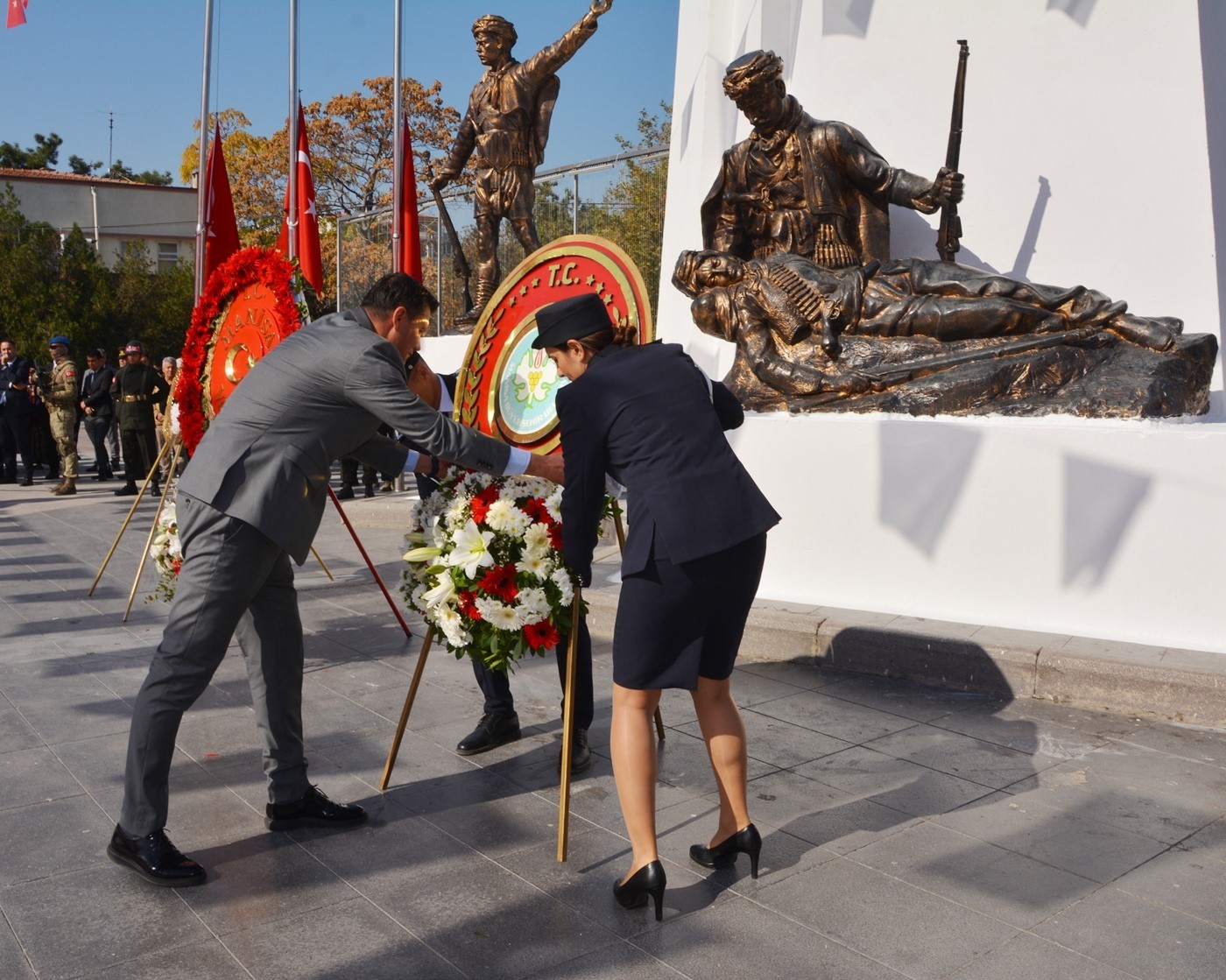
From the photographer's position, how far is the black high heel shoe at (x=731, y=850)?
323cm

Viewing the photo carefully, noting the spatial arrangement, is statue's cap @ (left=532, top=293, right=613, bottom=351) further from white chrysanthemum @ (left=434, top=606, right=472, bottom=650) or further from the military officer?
the military officer

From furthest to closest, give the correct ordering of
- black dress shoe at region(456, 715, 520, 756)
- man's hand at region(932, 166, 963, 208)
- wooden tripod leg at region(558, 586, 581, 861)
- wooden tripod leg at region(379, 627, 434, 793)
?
man's hand at region(932, 166, 963, 208), black dress shoe at region(456, 715, 520, 756), wooden tripod leg at region(379, 627, 434, 793), wooden tripod leg at region(558, 586, 581, 861)

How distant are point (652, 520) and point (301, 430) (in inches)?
45.5

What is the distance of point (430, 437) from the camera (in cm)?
340

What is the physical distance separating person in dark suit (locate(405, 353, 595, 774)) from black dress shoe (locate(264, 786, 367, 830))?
743 millimetres

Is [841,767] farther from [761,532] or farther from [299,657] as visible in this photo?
[299,657]

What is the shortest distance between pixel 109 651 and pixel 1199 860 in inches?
201

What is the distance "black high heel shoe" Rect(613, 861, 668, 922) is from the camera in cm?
297

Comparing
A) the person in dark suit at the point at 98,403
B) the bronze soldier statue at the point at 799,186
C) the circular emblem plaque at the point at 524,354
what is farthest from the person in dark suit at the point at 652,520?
the person in dark suit at the point at 98,403

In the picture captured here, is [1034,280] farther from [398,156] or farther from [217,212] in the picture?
[217,212]

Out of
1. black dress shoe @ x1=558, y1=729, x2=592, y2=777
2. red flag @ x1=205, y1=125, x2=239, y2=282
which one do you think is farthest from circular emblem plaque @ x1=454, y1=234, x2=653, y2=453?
red flag @ x1=205, y1=125, x2=239, y2=282

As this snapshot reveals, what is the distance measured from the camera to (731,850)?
10.8 feet

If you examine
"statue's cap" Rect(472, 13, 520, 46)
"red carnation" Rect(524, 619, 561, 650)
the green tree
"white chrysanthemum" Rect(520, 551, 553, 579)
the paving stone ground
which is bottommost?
the paving stone ground

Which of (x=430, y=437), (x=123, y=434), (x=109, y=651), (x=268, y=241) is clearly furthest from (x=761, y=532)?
(x=268, y=241)
